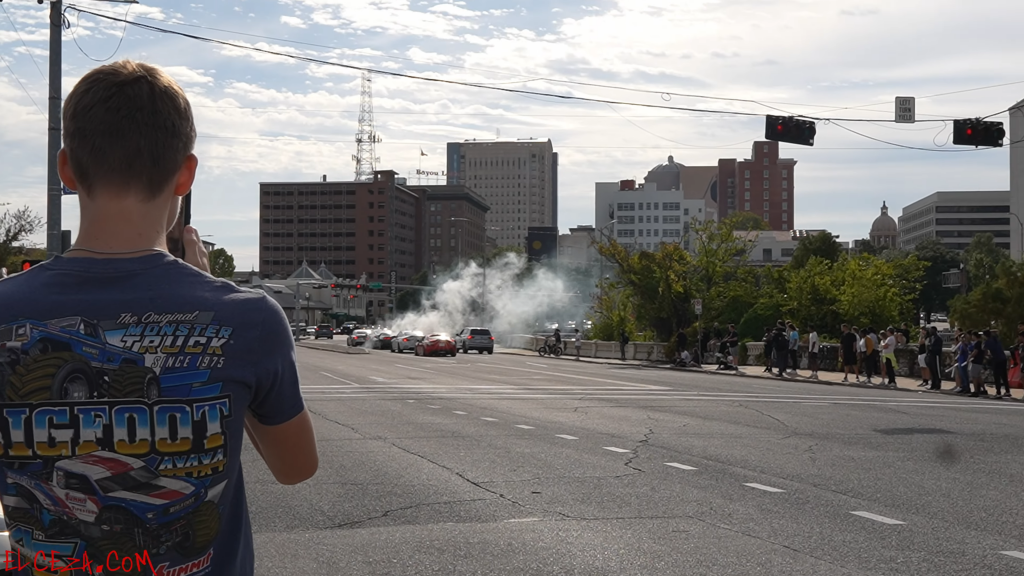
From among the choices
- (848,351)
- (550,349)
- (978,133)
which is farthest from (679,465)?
(550,349)

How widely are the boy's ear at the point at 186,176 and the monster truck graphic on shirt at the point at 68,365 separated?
380mm

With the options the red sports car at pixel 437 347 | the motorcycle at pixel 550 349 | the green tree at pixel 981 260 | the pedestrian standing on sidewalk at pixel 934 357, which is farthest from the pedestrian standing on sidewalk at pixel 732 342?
the green tree at pixel 981 260

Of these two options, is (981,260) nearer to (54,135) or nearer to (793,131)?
(793,131)

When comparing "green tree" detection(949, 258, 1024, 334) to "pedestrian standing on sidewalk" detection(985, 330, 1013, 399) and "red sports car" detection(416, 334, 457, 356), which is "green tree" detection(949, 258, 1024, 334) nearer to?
"pedestrian standing on sidewalk" detection(985, 330, 1013, 399)

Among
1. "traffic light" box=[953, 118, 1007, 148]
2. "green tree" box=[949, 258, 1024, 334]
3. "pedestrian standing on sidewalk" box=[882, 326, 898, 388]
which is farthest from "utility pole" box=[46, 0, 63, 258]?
"green tree" box=[949, 258, 1024, 334]

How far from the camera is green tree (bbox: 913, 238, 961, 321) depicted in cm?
10744

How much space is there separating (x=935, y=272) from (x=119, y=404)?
A: 4664 inches

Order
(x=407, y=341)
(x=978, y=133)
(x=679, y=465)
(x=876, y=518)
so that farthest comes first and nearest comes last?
(x=407, y=341)
(x=978, y=133)
(x=679, y=465)
(x=876, y=518)

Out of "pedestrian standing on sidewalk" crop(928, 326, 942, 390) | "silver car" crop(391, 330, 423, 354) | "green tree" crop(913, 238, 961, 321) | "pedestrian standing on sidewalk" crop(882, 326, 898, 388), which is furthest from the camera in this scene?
"green tree" crop(913, 238, 961, 321)

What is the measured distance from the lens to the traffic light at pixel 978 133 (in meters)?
26.3

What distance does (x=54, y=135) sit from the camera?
18.5m

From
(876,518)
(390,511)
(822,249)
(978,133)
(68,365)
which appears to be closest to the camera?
(68,365)

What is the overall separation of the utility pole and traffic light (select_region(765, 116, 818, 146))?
55.4 feet

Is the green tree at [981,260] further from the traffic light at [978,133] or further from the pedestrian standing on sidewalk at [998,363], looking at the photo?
the pedestrian standing on sidewalk at [998,363]
